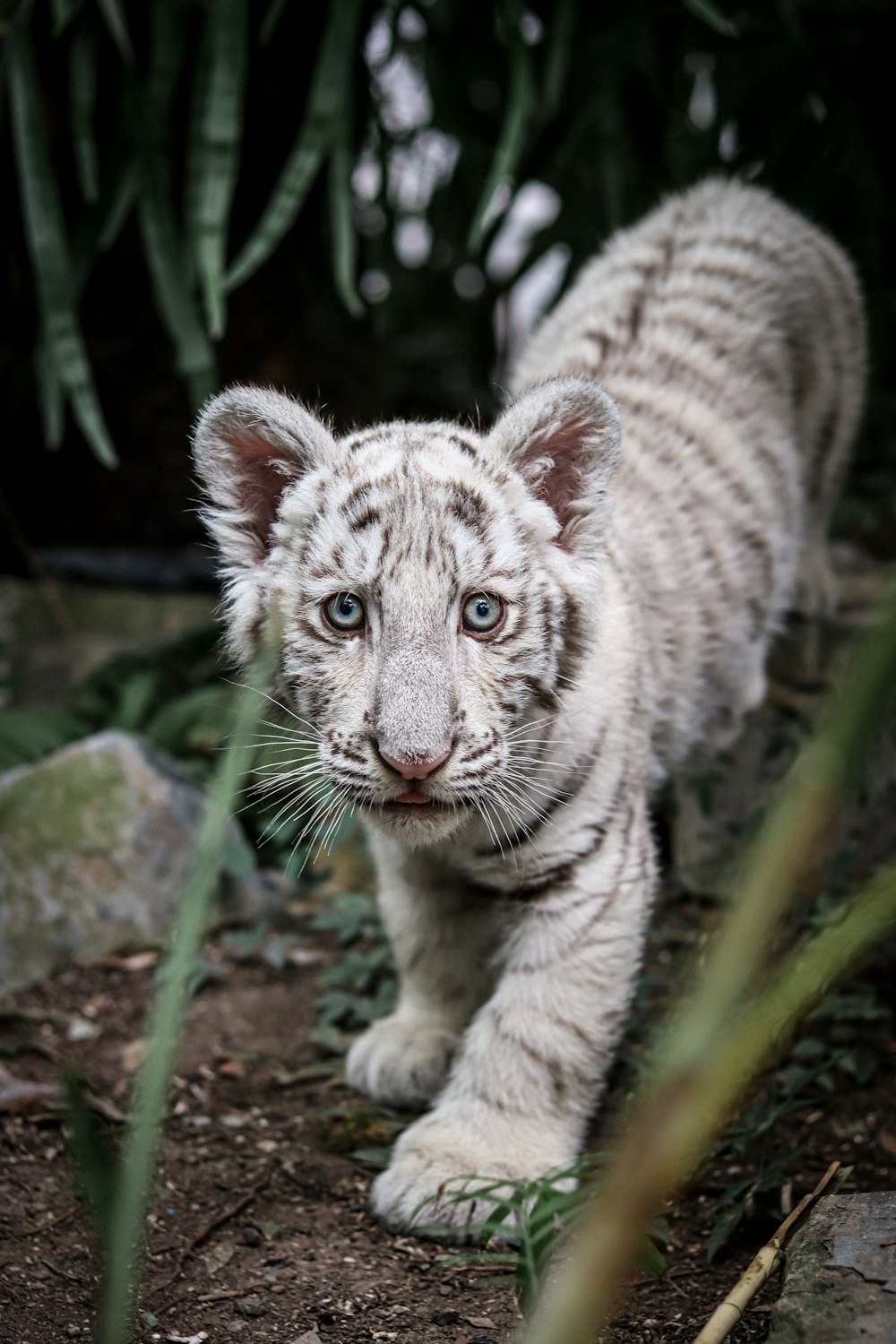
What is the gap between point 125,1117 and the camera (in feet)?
8.29

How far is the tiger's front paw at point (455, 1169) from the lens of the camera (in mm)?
2172

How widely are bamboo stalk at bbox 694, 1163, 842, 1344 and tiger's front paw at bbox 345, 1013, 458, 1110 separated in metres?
0.84

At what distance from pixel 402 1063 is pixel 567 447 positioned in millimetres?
1251

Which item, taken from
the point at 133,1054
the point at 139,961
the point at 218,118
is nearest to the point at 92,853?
the point at 139,961

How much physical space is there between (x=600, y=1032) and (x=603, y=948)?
0.15 metres

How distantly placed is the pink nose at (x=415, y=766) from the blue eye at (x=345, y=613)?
0.84 feet

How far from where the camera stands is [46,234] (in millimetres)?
3879

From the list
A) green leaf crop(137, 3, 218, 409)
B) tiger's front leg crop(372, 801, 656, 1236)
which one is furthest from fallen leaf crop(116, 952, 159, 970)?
green leaf crop(137, 3, 218, 409)

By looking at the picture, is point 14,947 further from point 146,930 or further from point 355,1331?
point 355,1331

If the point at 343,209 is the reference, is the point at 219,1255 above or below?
below

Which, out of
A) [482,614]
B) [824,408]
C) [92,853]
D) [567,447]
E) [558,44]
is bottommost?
[92,853]

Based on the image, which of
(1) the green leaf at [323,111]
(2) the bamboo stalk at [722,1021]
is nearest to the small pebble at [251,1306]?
(2) the bamboo stalk at [722,1021]

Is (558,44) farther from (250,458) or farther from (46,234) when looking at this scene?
(250,458)

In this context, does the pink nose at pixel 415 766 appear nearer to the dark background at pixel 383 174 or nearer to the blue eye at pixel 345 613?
the blue eye at pixel 345 613
